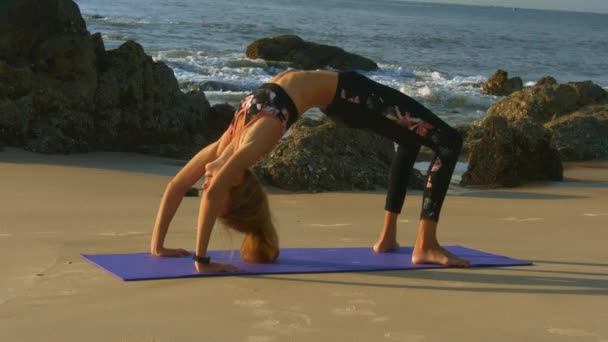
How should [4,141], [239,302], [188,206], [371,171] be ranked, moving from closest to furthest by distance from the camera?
[239,302] < [188,206] < [371,171] < [4,141]

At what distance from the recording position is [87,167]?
934 centimetres

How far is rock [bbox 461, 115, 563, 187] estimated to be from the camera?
10203mm

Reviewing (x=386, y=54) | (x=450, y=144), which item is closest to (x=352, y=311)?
(x=450, y=144)

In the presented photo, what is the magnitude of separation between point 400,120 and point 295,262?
93 cm

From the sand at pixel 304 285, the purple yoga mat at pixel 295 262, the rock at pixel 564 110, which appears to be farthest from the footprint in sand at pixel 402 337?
the rock at pixel 564 110

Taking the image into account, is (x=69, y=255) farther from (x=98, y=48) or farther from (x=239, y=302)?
(x=98, y=48)

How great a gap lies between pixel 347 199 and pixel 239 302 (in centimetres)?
395

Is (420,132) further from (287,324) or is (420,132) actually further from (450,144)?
(287,324)

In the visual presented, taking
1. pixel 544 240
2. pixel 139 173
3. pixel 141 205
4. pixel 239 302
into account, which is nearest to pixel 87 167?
pixel 139 173

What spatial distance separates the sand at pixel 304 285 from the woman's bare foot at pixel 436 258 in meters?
0.11

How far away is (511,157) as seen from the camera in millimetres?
10266

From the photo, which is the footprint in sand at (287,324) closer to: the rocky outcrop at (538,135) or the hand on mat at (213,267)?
the hand on mat at (213,267)

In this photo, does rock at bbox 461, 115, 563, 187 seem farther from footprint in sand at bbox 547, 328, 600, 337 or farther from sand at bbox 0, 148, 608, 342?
footprint in sand at bbox 547, 328, 600, 337

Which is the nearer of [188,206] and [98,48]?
[188,206]
